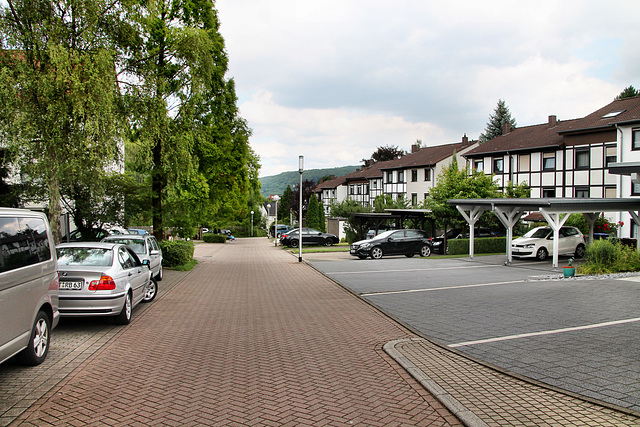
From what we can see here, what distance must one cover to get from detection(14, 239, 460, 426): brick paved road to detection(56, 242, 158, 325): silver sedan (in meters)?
0.58

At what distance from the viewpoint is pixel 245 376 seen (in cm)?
577

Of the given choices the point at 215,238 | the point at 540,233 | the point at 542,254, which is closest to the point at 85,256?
the point at 542,254

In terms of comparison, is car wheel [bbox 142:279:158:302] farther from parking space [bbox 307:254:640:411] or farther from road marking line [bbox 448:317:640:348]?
road marking line [bbox 448:317:640:348]

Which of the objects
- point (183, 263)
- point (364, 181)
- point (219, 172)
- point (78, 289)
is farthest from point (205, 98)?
point (364, 181)

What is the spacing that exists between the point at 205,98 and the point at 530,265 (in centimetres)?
1631

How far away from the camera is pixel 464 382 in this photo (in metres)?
5.52

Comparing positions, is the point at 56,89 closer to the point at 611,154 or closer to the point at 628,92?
the point at 611,154

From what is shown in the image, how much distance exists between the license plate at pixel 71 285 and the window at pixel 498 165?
37975mm

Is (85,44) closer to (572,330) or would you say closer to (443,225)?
(572,330)

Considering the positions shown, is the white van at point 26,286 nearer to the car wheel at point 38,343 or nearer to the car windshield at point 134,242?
the car wheel at point 38,343

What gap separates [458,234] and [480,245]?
382 cm

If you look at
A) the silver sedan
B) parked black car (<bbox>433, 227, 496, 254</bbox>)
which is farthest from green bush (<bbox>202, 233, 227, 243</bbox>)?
the silver sedan

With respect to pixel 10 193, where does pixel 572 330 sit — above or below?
below

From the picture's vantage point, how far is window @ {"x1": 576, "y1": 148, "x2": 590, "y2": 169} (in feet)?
111
